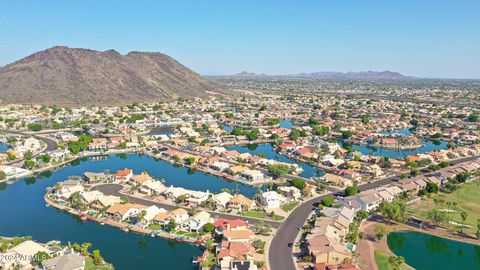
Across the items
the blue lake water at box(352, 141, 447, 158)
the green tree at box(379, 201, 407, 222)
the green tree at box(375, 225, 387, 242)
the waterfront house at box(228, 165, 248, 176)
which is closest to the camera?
the green tree at box(375, 225, 387, 242)

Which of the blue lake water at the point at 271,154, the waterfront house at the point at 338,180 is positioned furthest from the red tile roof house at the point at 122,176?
the waterfront house at the point at 338,180

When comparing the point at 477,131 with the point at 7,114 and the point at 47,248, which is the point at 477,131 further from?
the point at 7,114

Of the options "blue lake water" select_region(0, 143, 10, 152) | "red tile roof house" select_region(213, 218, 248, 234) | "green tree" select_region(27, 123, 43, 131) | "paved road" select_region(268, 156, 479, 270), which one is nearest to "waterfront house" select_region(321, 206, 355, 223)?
"paved road" select_region(268, 156, 479, 270)

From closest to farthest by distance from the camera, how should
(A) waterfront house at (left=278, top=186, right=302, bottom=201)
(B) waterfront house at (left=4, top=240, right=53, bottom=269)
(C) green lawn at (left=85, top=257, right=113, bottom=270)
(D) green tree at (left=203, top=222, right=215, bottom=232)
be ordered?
(B) waterfront house at (left=4, top=240, right=53, bottom=269) → (C) green lawn at (left=85, top=257, right=113, bottom=270) → (D) green tree at (left=203, top=222, right=215, bottom=232) → (A) waterfront house at (left=278, top=186, right=302, bottom=201)

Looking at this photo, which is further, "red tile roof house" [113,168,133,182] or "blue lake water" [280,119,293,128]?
"blue lake water" [280,119,293,128]

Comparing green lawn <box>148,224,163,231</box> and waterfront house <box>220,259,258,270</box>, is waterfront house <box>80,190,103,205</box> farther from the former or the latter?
waterfront house <box>220,259,258,270</box>

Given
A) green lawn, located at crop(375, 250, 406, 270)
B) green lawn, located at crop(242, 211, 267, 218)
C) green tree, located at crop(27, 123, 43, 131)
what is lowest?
green lawn, located at crop(375, 250, 406, 270)

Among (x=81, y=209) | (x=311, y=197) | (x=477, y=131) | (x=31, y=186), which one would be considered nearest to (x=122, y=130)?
(x=31, y=186)
